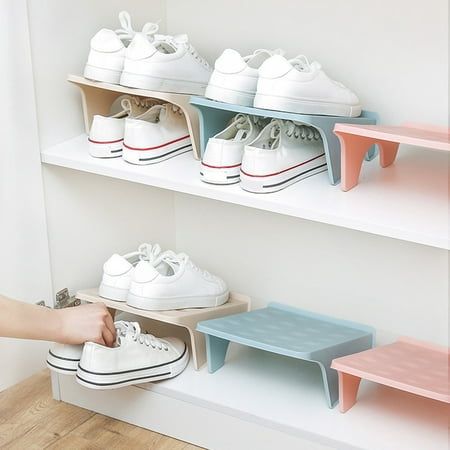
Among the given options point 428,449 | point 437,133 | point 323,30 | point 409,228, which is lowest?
point 428,449

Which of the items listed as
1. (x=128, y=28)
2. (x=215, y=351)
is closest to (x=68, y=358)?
(x=215, y=351)

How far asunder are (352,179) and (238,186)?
170 mm

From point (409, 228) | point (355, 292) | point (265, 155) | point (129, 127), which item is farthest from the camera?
point (355, 292)

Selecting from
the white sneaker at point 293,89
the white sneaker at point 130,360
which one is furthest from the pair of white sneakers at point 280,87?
the white sneaker at point 130,360

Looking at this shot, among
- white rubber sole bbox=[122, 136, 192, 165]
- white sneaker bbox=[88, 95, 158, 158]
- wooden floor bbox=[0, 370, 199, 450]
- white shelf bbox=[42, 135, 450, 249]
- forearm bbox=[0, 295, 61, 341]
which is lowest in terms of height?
wooden floor bbox=[0, 370, 199, 450]

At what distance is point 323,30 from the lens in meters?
1.53

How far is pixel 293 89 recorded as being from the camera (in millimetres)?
1343

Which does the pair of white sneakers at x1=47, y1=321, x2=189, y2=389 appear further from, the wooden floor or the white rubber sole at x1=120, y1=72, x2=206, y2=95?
Result: the white rubber sole at x1=120, y1=72, x2=206, y2=95

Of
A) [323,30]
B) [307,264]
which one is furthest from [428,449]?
[323,30]

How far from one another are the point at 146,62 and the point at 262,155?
0.83 ft

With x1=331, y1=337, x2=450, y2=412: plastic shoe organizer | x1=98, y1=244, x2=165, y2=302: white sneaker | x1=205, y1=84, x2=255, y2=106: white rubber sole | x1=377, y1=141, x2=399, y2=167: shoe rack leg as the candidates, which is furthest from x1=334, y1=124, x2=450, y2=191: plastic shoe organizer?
x1=98, y1=244, x2=165, y2=302: white sneaker

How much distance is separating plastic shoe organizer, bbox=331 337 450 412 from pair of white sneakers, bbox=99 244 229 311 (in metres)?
0.29

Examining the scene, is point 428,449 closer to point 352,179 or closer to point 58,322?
point 352,179

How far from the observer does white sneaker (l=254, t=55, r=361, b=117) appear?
1.34 m
